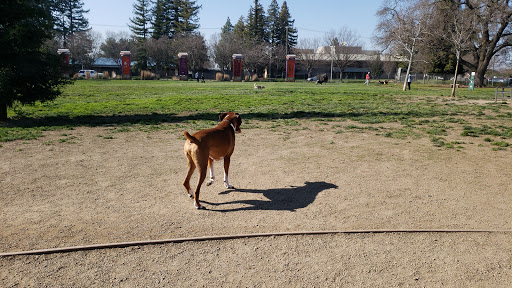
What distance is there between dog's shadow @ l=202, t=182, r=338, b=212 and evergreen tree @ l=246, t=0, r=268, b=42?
82.9 m

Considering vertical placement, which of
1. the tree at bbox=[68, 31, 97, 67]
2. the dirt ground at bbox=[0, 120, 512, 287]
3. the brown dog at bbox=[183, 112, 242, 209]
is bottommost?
the dirt ground at bbox=[0, 120, 512, 287]

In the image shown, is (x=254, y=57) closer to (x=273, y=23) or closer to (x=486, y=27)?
(x=273, y=23)

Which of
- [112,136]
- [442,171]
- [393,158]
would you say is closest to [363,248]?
[442,171]

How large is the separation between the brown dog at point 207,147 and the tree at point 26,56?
957cm

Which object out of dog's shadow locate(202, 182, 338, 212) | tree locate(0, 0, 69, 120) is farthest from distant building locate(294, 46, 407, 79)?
dog's shadow locate(202, 182, 338, 212)

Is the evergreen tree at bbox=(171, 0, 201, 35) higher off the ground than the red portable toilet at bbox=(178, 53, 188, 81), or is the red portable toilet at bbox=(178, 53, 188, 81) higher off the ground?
the evergreen tree at bbox=(171, 0, 201, 35)

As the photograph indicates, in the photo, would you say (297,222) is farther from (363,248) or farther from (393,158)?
(393,158)

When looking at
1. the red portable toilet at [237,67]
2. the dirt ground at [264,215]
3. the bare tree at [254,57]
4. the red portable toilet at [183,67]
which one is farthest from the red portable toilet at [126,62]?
the dirt ground at [264,215]

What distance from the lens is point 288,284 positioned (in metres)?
3.59

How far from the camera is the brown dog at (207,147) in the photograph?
5.26m

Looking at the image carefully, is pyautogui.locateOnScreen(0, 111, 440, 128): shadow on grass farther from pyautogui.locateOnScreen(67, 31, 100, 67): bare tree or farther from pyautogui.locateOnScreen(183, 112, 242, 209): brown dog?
pyautogui.locateOnScreen(67, 31, 100, 67): bare tree

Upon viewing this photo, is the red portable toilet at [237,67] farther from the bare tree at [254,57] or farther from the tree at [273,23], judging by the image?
the tree at [273,23]

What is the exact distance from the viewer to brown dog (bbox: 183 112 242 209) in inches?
207

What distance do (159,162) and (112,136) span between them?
3.75m
